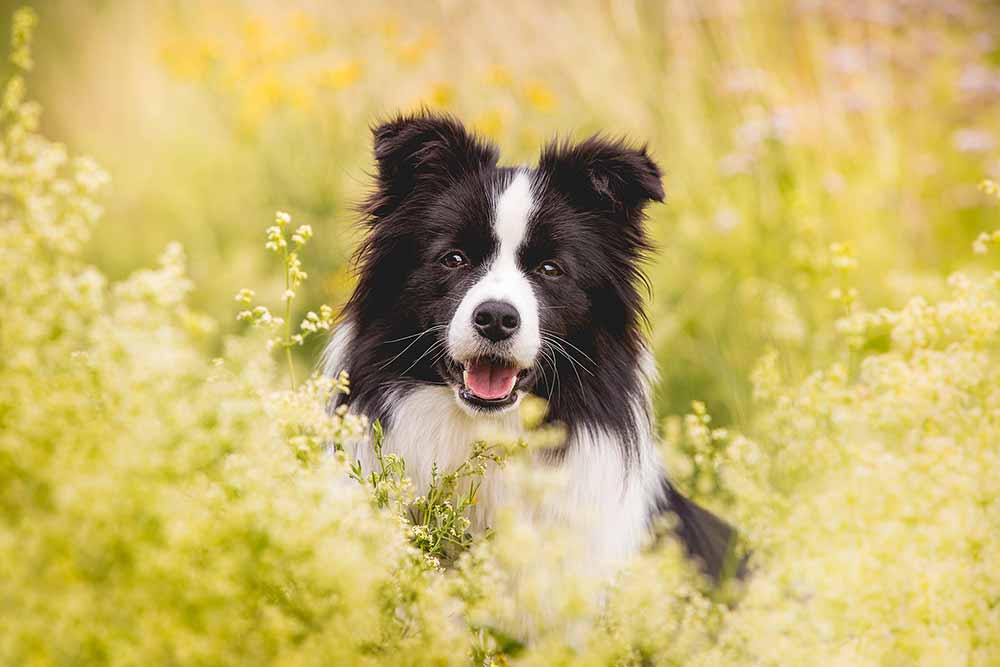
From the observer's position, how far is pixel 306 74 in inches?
239

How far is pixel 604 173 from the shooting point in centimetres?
317

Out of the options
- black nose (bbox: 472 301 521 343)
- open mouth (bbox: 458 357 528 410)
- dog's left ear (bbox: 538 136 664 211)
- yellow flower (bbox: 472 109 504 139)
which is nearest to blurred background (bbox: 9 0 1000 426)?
yellow flower (bbox: 472 109 504 139)

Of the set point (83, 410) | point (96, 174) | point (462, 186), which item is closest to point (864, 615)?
point (83, 410)

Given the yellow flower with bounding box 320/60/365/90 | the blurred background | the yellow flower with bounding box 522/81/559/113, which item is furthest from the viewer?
the yellow flower with bounding box 522/81/559/113

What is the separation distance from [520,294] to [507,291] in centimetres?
5

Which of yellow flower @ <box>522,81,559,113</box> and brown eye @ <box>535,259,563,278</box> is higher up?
yellow flower @ <box>522,81,559,113</box>

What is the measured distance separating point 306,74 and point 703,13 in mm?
2629

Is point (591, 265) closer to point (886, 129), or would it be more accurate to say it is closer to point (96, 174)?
point (96, 174)

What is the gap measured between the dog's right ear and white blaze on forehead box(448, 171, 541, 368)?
193 millimetres

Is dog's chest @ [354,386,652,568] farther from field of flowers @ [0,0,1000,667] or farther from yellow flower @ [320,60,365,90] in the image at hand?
yellow flower @ [320,60,365,90]

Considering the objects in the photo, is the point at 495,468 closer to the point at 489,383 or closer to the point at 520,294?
the point at 489,383

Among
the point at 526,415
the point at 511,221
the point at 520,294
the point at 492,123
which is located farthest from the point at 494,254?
the point at 492,123

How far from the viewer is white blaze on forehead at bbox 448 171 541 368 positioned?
2.88 meters

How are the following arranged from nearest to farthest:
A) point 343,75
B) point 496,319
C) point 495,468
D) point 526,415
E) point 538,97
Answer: point 526,415 < point 496,319 < point 495,468 < point 343,75 < point 538,97
